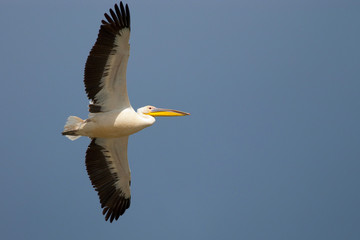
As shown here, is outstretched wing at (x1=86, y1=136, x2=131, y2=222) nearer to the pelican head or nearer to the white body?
Answer: the white body

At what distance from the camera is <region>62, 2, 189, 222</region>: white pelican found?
9.47m

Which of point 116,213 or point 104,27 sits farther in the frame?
point 116,213

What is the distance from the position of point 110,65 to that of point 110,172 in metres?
2.42

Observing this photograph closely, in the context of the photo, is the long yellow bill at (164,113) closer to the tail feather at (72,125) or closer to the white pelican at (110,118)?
the white pelican at (110,118)

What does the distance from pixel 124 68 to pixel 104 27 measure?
909 mm

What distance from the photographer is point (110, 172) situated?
10.8 metres

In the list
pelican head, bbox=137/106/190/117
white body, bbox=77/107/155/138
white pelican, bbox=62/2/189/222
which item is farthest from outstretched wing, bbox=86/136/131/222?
Result: pelican head, bbox=137/106/190/117

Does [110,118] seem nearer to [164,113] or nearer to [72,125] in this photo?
[72,125]

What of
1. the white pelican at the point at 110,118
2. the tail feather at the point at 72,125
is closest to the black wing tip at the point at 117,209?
the white pelican at the point at 110,118

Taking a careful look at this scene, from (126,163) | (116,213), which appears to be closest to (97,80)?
(126,163)

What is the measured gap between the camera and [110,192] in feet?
35.4

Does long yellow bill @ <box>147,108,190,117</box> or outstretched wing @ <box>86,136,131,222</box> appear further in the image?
long yellow bill @ <box>147,108,190,117</box>

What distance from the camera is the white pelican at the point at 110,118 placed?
9.47 m

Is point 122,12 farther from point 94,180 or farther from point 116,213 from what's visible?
point 116,213
